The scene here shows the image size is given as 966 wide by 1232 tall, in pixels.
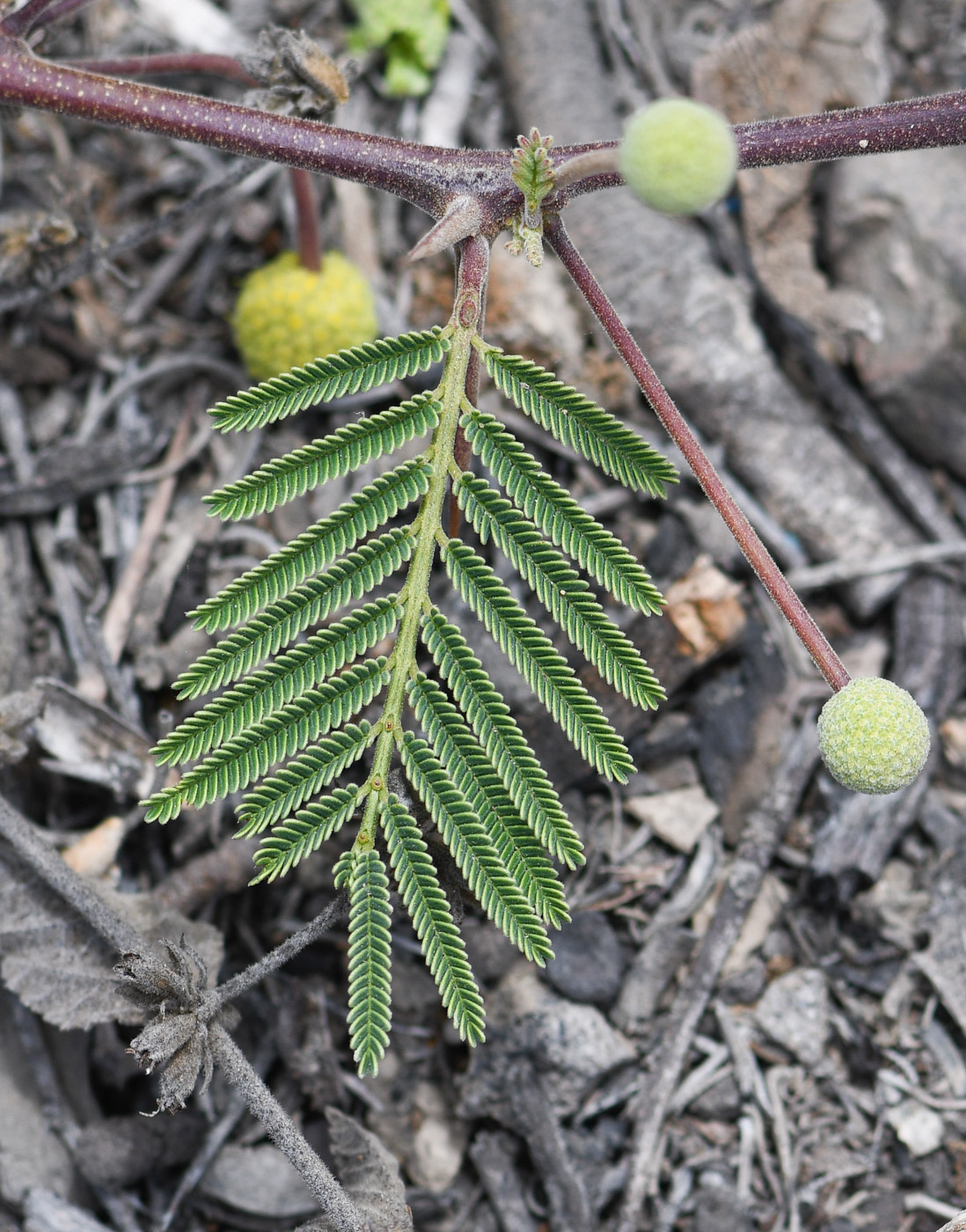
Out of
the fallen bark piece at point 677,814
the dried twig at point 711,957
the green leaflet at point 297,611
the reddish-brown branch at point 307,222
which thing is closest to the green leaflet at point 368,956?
the green leaflet at point 297,611

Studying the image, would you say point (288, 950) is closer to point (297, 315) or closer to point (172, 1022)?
point (172, 1022)

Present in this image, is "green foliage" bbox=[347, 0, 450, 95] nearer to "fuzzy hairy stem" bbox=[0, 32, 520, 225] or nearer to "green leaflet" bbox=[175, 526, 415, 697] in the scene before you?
"fuzzy hairy stem" bbox=[0, 32, 520, 225]

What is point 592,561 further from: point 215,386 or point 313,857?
point 215,386

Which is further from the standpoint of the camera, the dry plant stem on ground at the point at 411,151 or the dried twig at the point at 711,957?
the dried twig at the point at 711,957

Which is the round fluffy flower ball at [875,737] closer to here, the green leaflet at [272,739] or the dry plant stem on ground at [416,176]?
the dry plant stem on ground at [416,176]

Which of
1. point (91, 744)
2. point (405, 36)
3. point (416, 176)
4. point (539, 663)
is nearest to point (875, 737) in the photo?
point (539, 663)
